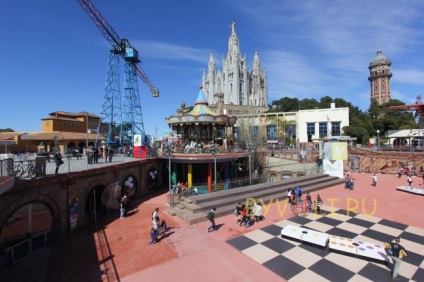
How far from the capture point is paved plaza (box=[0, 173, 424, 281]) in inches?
343

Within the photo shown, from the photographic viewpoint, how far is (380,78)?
118 m

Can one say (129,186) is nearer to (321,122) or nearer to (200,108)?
(200,108)

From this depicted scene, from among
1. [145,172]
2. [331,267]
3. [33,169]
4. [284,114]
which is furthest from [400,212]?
[284,114]

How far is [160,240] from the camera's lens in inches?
459

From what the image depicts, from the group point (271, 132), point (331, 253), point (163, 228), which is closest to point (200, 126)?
point (163, 228)

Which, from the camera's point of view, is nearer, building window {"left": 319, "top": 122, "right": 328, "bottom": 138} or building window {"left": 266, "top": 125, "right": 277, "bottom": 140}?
building window {"left": 319, "top": 122, "right": 328, "bottom": 138}

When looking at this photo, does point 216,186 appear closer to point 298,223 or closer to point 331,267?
point 298,223

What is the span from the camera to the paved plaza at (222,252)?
872 cm

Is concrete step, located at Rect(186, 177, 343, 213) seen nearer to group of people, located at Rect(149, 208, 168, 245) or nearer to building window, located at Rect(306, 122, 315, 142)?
group of people, located at Rect(149, 208, 168, 245)

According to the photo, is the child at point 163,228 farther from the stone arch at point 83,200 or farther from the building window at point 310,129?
the building window at point 310,129

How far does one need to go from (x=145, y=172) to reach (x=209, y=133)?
8.31 m

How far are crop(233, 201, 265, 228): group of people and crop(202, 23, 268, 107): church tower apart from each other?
9792 cm

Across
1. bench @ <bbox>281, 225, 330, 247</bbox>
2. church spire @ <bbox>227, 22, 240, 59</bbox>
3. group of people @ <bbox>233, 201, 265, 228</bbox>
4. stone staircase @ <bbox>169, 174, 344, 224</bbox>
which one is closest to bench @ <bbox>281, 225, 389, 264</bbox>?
bench @ <bbox>281, 225, 330, 247</bbox>

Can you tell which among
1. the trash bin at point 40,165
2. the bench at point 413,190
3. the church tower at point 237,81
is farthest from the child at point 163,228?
the church tower at point 237,81
